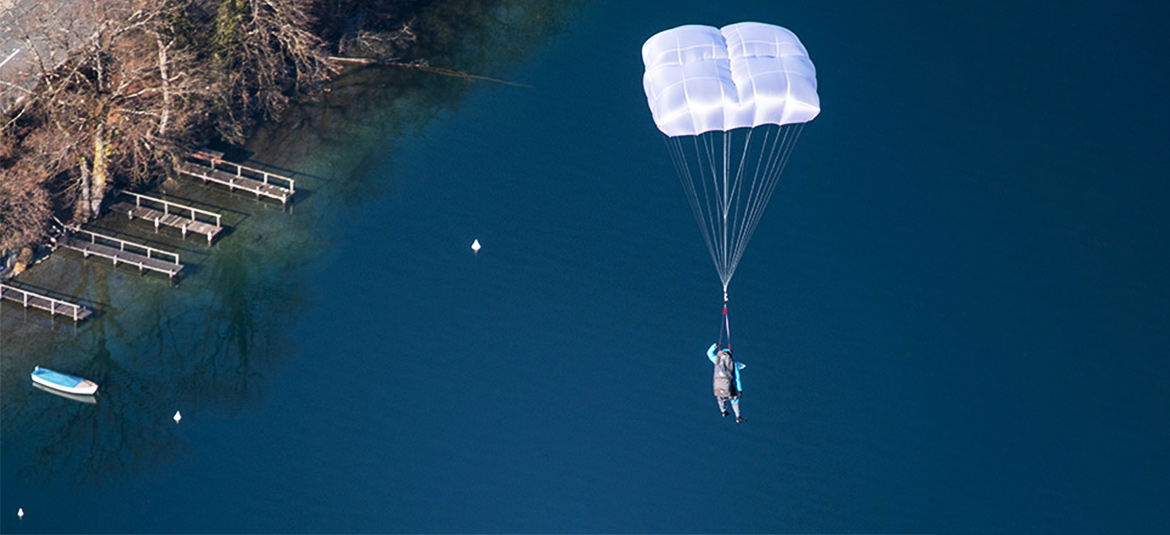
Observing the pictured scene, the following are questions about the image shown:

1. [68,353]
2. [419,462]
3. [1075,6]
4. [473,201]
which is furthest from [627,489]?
[1075,6]

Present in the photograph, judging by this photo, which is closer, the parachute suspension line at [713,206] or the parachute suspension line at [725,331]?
the parachute suspension line at [725,331]

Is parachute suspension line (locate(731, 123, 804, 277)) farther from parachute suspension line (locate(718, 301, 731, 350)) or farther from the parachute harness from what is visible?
parachute suspension line (locate(718, 301, 731, 350))

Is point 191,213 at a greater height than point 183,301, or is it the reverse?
point 191,213

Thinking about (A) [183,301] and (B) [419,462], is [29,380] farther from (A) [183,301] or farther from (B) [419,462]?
(B) [419,462]

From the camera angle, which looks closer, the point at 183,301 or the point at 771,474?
the point at 771,474

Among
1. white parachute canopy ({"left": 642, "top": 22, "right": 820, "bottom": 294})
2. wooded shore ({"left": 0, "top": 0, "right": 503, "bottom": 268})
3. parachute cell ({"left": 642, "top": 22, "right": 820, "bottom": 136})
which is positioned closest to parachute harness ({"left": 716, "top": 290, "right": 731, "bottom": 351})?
white parachute canopy ({"left": 642, "top": 22, "right": 820, "bottom": 294})

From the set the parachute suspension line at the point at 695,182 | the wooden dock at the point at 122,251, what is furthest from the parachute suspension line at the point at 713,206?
the wooden dock at the point at 122,251

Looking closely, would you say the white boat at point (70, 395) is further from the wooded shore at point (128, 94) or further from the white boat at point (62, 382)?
the wooded shore at point (128, 94)
